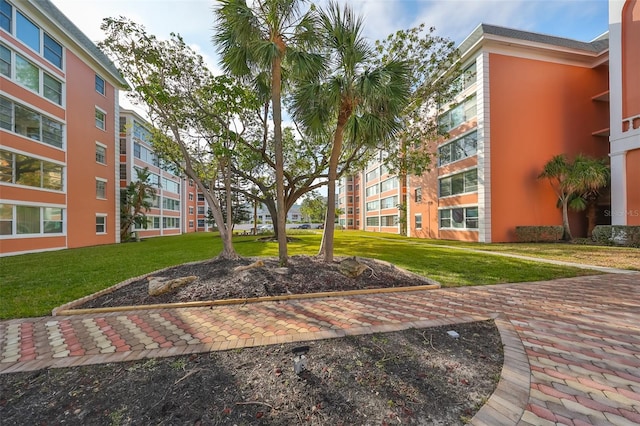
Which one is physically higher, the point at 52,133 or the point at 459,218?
the point at 52,133

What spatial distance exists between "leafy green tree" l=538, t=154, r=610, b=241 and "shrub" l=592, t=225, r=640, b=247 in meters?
1.63

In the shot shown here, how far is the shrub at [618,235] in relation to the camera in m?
12.5

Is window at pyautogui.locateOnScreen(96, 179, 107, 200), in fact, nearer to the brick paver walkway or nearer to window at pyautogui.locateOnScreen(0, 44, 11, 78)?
window at pyautogui.locateOnScreen(0, 44, 11, 78)

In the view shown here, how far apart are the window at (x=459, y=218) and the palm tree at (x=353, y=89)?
13.8 metres

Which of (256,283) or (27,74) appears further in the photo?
(27,74)

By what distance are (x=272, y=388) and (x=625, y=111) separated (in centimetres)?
2183

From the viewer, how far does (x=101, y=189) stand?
18.1m

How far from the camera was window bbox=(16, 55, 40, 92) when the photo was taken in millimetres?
Answer: 12656

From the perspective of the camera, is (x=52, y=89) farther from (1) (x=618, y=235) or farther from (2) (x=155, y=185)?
(1) (x=618, y=235)

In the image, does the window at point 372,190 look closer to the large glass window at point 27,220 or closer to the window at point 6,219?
the large glass window at point 27,220

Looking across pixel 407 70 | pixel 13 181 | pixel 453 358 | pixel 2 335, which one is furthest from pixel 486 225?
pixel 13 181

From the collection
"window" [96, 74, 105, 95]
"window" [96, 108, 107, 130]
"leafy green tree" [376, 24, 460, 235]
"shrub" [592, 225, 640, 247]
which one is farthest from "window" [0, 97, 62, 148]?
"shrub" [592, 225, 640, 247]

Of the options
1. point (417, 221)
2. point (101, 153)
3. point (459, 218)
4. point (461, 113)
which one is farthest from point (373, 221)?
point (101, 153)

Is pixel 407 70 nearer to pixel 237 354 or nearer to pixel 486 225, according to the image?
pixel 237 354
